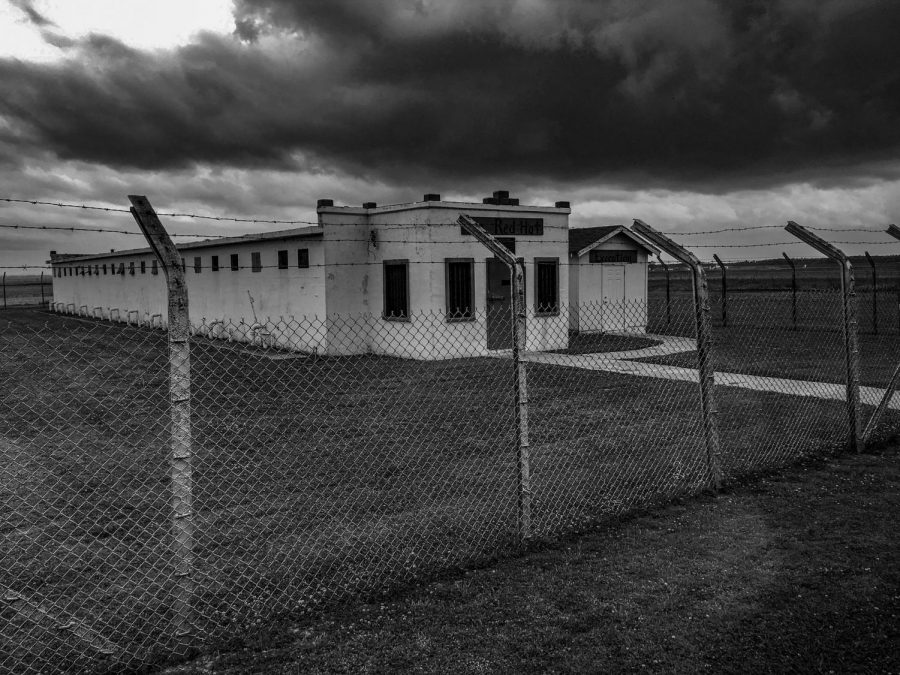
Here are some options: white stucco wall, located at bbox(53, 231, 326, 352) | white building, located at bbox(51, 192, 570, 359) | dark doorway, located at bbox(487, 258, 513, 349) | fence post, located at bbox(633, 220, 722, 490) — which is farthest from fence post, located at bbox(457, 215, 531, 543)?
dark doorway, located at bbox(487, 258, 513, 349)

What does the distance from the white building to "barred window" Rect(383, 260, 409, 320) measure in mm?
24

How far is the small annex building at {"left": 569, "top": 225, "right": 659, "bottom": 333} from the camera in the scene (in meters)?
22.0

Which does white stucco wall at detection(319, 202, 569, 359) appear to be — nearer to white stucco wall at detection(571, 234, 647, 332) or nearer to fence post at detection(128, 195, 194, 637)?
white stucco wall at detection(571, 234, 647, 332)

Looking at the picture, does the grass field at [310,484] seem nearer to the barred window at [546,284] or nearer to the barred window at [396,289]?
the barred window at [396,289]

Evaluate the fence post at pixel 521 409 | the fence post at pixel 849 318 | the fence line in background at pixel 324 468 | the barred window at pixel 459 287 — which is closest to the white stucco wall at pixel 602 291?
the barred window at pixel 459 287

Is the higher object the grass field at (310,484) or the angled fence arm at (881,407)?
the angled fence arm at (881,407)

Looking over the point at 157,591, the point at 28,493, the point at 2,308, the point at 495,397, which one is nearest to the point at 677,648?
the point at 157,591

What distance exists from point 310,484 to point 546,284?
41.0 feet

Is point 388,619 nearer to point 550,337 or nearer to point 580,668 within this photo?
point 580,668

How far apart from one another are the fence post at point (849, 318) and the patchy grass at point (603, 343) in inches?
389

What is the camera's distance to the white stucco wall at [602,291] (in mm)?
22000

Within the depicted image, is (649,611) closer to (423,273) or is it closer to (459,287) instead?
(423,273)

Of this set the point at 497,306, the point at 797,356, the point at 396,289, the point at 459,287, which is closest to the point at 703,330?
the point at 797,356

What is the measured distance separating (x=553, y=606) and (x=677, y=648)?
27.5 inches
